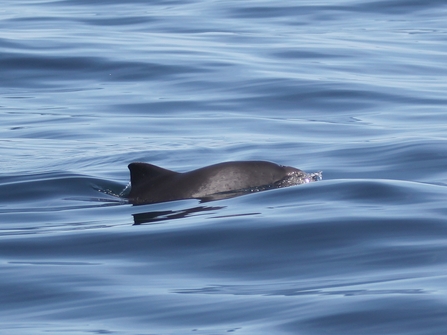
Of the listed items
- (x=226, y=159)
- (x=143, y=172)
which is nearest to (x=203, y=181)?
(x=143, y=172)

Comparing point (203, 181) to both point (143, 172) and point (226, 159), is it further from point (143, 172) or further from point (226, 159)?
A: point (226, 159)

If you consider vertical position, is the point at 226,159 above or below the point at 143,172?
below

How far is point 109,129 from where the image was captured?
52.0 feet

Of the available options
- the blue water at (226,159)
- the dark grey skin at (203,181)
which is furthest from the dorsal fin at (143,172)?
the blue water at (226,159)

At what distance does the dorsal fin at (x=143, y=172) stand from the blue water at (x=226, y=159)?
278mm

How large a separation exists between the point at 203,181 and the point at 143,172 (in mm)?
579

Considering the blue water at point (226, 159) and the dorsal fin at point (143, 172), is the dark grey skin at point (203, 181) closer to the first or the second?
the dorsal fin at point (143, 172)

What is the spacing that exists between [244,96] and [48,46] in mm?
6969

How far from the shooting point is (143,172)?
10.3m

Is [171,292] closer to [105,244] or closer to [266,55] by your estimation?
[105,244]

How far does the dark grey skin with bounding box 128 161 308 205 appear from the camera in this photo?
1012cm

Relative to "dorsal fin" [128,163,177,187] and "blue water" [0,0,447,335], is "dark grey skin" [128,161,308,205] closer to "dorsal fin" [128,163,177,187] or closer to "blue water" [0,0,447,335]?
"dorsal fin" [128,163,177,187]

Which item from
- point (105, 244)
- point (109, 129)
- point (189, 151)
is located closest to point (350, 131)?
point (189, 151)

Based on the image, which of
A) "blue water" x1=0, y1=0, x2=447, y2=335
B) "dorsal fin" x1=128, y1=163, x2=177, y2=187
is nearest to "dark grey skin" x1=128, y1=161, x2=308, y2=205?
"dorsal fin" x1=128, y1=163, x2=177, y2=187
